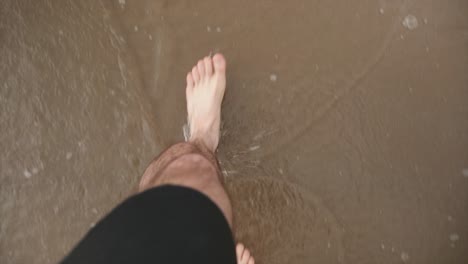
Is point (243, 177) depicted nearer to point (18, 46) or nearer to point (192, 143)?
point (192, 143)

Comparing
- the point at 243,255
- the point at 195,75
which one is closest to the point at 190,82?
the point at 195,75

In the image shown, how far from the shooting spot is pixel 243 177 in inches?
60.3

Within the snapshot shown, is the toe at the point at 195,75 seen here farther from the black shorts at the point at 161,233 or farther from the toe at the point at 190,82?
the black shorts at the point at 161,233

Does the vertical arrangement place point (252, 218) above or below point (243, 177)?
below

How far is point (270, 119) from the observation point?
5.04 feet

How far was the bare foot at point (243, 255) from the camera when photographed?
148 cm

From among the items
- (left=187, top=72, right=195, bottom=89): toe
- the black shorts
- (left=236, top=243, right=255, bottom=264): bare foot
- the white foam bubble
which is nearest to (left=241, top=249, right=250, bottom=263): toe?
(left=236, top=243, right=255, bottom=264): bare foot

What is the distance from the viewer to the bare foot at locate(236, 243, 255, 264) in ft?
4.84

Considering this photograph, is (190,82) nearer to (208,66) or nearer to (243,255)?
(208,66)

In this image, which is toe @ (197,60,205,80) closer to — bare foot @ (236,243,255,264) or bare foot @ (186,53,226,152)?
bare foot @ (186,53,226,152)

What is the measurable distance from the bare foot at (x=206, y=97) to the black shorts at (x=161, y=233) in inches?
18.9

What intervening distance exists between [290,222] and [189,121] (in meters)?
0.50

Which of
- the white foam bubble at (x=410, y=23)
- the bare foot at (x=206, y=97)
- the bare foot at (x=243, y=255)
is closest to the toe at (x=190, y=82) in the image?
the bare foot at (x=206, y=97)

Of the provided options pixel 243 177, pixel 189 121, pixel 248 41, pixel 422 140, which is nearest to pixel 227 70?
pixel 248 41
